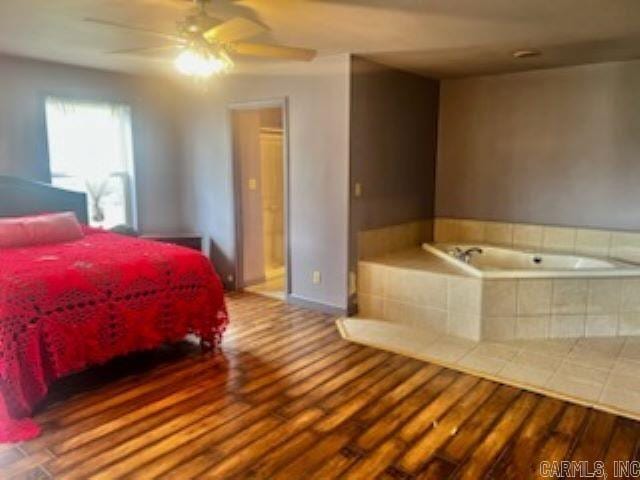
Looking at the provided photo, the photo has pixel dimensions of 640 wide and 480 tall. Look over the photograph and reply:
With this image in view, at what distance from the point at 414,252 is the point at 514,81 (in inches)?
81.1

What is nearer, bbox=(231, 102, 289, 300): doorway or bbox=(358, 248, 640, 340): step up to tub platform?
bbox=(358, 248, 640, 340): step up to tub platform

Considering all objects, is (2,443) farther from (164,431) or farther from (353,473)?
(353,473)

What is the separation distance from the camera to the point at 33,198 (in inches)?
177

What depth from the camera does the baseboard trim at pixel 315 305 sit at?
4.62 m

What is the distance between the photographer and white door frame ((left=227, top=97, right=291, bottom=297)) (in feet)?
15.8

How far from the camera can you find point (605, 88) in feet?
14.8

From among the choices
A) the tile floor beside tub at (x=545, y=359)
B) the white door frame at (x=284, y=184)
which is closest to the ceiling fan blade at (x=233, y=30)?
the white door frame at (x=284, y=184)

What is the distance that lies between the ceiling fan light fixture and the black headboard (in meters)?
2.65

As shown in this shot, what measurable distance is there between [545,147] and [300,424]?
3818 mm

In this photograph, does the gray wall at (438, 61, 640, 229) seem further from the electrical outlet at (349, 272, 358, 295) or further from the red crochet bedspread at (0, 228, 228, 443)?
the red crochet bedspread at (0, 228, 228, 443)

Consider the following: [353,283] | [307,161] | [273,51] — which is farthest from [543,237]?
[273,51]

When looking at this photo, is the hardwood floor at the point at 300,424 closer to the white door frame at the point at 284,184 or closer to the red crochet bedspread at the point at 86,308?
the red crochet bedspread at the point at 86,308

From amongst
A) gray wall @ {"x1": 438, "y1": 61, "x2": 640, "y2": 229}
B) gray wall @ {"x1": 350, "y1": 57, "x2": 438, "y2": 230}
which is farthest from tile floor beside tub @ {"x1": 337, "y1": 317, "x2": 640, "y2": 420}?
gray wall @ {"x1": 438, "y1": 61, "x2": 640, "y2": 229}

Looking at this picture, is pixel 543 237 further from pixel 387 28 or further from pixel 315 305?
pixel 387 28
